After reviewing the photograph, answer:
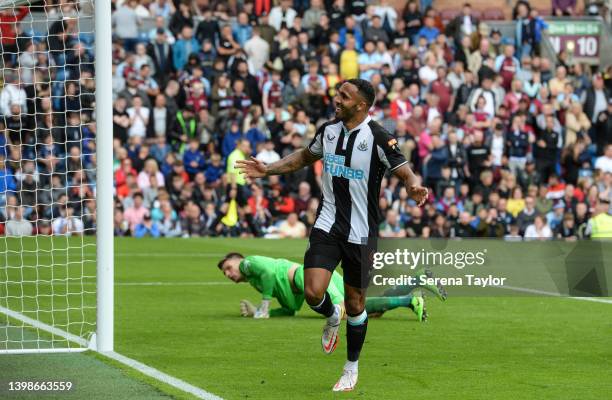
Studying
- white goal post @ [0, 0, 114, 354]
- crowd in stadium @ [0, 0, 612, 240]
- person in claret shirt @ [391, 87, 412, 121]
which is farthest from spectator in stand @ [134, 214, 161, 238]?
person in claret shirt @ [391, 87, 412, 121]

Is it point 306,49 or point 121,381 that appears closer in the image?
point 121,381

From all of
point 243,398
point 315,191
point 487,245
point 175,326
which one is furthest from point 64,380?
point 315,191

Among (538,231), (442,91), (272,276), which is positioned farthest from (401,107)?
(272,276)

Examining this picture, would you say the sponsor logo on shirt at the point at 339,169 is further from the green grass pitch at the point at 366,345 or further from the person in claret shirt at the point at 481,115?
the person in claret shirt at the point at 481,115

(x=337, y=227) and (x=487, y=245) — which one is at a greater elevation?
(x=337, y=227)

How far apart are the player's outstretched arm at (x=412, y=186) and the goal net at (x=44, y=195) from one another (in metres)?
3.59

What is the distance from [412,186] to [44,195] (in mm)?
15891

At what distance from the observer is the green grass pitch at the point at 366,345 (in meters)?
9.30

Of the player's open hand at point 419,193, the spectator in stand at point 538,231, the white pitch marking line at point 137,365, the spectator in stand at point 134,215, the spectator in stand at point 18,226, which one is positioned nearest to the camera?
the player's open hand at point 419,193

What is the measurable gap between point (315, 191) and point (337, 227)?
1778 centimetres

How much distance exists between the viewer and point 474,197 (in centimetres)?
2728

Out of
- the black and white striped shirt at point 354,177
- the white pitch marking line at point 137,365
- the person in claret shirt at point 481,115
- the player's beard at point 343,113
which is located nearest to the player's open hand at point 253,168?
the black and white striped shirt at point 354,177

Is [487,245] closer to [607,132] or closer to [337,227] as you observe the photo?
[607,132]

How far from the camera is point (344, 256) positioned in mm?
9336
